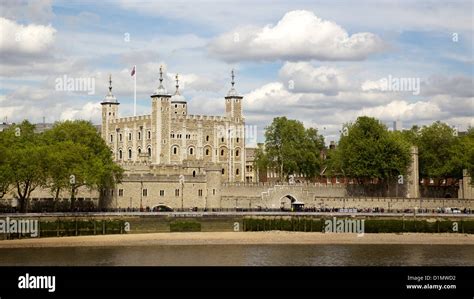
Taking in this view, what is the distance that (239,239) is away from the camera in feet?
276

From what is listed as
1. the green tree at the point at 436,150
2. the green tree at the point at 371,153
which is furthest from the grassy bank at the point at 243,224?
the green tree at the point at 436,150

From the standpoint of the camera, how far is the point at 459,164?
117 meters

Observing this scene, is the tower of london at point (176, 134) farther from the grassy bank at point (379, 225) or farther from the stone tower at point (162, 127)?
the grassy bank at point (379, 225)

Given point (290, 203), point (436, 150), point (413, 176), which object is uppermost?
point (436, 150)

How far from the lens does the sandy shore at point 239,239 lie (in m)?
80.5

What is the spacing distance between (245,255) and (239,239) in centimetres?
1039

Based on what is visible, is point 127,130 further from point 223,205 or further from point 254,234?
point 254,234

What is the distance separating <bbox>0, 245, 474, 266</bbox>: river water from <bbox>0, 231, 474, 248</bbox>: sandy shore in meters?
1.70

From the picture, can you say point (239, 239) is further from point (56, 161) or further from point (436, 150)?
point (436, 150)

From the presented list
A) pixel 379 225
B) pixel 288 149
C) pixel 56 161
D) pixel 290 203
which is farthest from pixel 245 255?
pixel 288 149

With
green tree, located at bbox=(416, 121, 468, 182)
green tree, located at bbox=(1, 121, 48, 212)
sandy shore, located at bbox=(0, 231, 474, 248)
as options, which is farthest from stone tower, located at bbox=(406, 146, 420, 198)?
green tree, located at bbox=(1, 121, 48, 212)

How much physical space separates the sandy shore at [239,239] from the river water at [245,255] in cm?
170

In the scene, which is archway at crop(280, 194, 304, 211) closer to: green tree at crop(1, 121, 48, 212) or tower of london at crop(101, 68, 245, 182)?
tower of london at crop(101, 68, 245, 182)
